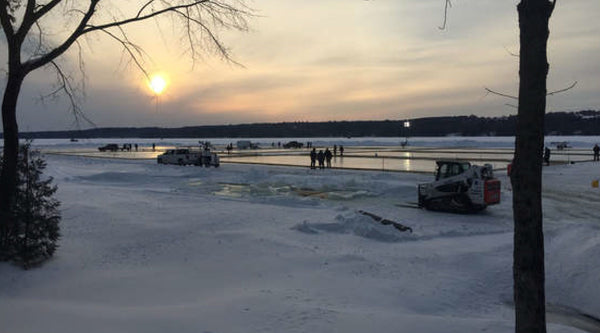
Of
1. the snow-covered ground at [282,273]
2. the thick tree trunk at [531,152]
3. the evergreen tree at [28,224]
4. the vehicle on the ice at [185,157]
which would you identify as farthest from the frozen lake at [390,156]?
the thick tree trunk at [531,152]

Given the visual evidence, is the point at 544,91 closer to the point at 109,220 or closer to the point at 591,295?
the point at 591,295

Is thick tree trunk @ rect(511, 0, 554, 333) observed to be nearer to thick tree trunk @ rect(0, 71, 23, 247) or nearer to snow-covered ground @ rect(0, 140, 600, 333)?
snow-covered ground @ rect(0, 140, 600, 333)

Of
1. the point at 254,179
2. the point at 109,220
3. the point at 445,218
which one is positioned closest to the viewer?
the point at 109,220

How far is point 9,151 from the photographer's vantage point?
31.2 ft

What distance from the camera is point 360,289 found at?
8.54 metres

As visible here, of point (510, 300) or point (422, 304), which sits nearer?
point (422, 304)

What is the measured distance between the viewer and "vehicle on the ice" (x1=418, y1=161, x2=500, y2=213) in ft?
58.8

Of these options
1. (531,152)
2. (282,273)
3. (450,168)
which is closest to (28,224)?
(282,273)

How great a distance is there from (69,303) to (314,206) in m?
12.4

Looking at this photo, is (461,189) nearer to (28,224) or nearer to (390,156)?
(28,224)

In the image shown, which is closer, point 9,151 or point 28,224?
point 28,224

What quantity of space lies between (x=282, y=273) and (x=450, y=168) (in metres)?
11.8

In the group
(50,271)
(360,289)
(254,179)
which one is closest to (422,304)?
(360,289)

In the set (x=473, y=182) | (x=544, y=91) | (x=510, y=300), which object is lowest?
(x=510, y=300)
